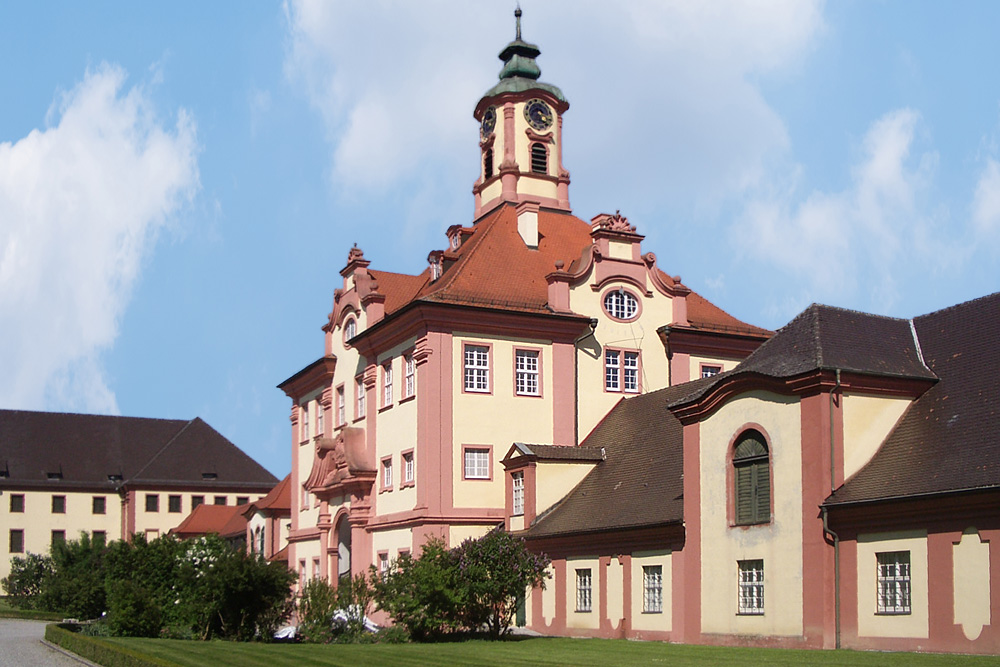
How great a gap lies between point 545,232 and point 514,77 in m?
9.10

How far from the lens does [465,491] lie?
1667 inches

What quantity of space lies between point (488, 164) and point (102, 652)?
107 ft

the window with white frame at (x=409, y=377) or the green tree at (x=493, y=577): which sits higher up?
the window with white frame at (x=409, y=377)

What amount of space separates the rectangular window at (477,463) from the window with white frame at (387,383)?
14.7ft

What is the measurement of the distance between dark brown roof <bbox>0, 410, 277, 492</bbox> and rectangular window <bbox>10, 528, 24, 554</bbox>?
3.34 metres

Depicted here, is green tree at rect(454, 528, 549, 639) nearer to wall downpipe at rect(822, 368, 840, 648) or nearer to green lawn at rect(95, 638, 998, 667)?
green lawn at rect(95, 638, 998, 667)

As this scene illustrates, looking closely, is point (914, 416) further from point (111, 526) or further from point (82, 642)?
point (111, 526)

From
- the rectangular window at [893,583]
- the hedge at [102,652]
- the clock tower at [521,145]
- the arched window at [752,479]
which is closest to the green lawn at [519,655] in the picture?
the hedge at [102,652]

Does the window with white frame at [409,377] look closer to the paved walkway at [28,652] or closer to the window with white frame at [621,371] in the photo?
the window with white frame at [621,371]

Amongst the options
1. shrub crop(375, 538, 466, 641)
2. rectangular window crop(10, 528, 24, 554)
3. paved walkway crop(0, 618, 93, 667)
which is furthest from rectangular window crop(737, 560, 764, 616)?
rectangular window crop(10, 528, 24, 554)

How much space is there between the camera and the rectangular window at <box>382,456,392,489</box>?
45.0 m

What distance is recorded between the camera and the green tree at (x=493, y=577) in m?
32.0

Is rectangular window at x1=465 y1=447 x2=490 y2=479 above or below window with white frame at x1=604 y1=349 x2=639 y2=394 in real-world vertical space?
below

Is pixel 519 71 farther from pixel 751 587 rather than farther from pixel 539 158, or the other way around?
pixel 751 587
